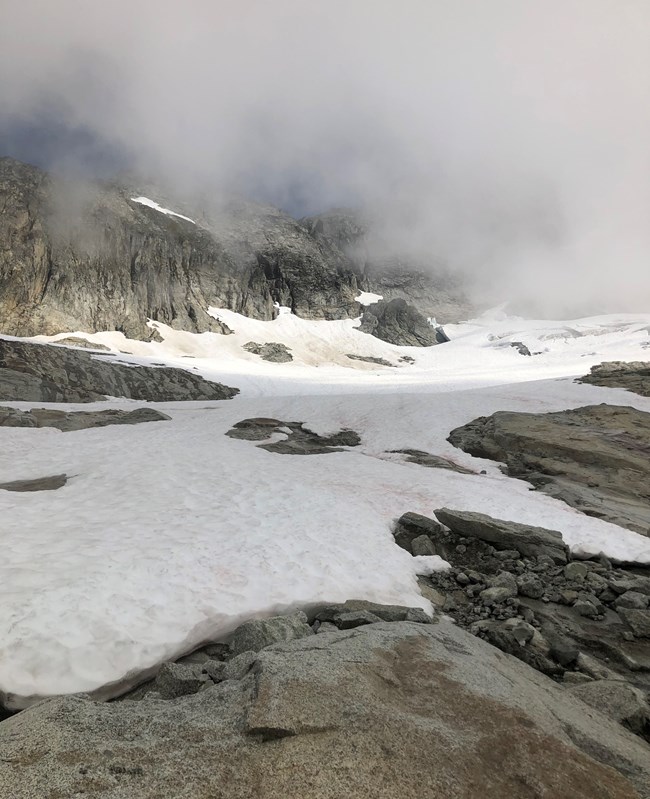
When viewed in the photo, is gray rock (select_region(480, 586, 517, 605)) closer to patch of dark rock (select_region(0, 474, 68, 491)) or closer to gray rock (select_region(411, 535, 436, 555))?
gray rock (select_region(411, 535, 436, 555))

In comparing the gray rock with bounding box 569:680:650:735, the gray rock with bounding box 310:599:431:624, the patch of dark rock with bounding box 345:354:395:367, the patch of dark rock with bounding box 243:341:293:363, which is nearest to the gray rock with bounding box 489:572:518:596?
the gray rock with bounding box 310:599:431:624

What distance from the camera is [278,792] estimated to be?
2154 millimetres

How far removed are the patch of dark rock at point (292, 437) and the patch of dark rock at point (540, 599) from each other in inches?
351

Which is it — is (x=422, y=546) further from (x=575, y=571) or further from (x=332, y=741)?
(x=332, y=741)

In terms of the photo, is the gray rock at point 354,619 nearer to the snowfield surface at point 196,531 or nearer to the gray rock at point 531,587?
the snowfield surface at point 196,531

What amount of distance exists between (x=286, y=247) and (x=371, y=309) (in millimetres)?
39254

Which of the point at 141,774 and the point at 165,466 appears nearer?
the point at 141,774

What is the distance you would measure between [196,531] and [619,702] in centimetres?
648

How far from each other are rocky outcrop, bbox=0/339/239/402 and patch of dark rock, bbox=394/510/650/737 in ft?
111

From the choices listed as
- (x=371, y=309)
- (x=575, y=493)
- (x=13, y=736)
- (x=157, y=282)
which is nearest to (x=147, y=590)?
(x=13, y=736)

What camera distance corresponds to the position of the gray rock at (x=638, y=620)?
6055 mm

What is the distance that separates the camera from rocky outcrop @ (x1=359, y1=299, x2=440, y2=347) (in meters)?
139

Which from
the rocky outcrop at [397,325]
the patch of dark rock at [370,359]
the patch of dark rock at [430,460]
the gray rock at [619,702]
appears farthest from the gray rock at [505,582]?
the rocky outcrop at [397,325]

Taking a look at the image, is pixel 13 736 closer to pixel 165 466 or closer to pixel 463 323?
pixel 165 466
